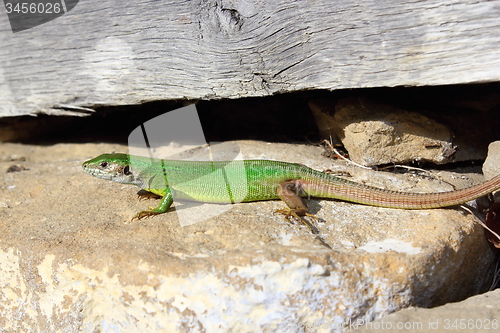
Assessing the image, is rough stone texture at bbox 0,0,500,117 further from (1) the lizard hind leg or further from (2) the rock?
(1) the lizard hind leg

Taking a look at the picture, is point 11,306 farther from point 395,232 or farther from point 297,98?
point 297,98

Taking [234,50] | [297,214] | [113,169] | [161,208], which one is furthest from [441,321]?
[113,169]

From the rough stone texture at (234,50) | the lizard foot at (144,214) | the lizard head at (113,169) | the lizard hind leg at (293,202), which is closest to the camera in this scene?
the rough stone texture at (234,50)

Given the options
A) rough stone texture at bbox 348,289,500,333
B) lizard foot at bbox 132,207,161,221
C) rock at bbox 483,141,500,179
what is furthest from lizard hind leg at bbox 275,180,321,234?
rock at bbox 483,141,500,179

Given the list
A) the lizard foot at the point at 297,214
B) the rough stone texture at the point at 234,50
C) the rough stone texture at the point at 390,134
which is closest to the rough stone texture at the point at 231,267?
the lizard foot at the point at 297,214

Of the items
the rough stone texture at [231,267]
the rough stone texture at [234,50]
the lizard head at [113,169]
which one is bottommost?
the rough stone texture at [231,267]

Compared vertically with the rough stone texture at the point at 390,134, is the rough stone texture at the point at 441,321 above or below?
below

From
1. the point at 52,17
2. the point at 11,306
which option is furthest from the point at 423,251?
the point at 52,17

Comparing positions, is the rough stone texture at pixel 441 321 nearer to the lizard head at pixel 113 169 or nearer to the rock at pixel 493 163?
the rock at pixel 493 163
